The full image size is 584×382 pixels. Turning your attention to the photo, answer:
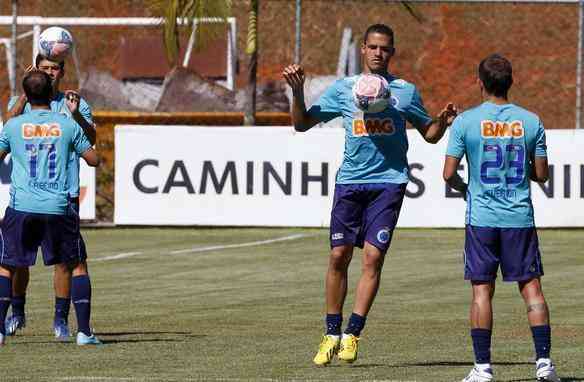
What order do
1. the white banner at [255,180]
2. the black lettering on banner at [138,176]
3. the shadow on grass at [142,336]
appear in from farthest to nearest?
the black lettering on banner at [138,176]
the white banner at [255,180]
the shadow on grass at [142,336]

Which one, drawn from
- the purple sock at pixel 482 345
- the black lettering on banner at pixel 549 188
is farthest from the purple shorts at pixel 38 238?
the black lettering on banner at pixel 549 188

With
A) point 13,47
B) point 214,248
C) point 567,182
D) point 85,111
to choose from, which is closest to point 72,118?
point 85,111

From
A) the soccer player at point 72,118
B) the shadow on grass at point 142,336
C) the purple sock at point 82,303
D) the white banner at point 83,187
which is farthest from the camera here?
the white banner at point 83,187

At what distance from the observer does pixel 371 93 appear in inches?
434

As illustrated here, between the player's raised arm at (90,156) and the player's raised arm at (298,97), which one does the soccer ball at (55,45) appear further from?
the player's raised arm at (298,97)

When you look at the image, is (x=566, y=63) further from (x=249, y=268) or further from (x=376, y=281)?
(x=376, y=281)

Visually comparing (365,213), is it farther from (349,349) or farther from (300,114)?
(349,349)

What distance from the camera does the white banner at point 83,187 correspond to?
23.0 metres

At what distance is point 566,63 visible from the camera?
39.9m

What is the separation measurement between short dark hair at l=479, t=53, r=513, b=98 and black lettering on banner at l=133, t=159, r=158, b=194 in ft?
43.5

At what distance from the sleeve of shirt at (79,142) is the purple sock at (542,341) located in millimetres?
3408

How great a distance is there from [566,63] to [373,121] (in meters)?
29.3

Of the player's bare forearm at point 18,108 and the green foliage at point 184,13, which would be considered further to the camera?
the green foliage at point 184,13

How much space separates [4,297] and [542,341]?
157 inches
